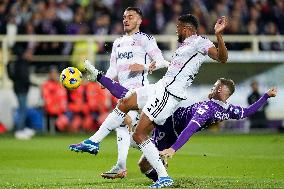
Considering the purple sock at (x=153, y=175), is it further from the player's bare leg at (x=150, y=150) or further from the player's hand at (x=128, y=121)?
the player's hand at (x=128, y=121)

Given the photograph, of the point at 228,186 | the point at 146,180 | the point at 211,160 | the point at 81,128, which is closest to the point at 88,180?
the point at 146,180

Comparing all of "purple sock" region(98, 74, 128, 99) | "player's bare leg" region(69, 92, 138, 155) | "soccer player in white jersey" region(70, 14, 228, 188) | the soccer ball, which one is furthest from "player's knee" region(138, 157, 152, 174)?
the soccer ball

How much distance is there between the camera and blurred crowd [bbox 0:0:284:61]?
23909 mm

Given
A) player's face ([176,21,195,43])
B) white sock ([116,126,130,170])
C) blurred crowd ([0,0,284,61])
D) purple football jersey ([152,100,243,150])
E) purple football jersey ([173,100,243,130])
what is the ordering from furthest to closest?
1. blurred crowd ([0,0,284,61])
2. white sock ([116,126,130,170])
3. purple football jersey ([152,100,243,150])
4. purple football jersey ([173,100,243,130])
5. player's face ([176,21,195,43])

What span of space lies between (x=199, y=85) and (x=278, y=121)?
2.46 m

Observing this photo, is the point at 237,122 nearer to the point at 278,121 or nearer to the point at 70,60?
the point at 278,121

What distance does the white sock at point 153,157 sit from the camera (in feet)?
33.9

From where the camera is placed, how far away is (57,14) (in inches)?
950

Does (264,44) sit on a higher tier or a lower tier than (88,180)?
higher

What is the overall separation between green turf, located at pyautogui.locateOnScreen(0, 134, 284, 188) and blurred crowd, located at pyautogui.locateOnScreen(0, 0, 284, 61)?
3.97 meters

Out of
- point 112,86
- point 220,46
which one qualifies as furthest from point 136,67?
point 220,46

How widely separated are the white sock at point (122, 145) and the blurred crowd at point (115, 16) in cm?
1164

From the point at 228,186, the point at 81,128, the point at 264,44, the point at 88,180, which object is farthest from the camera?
the point at 264,44

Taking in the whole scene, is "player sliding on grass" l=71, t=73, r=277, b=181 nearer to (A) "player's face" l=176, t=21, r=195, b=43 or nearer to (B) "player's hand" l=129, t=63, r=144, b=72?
(A) "player's face" l=176, t=21, r=195, b=43
